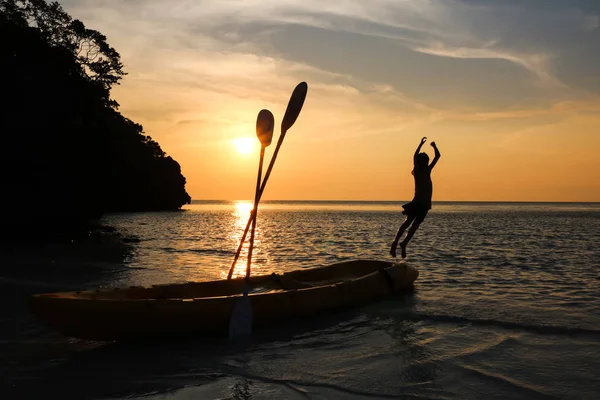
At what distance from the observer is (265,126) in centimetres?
914

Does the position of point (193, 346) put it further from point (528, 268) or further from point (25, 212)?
point (25, 212)

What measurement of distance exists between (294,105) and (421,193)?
3438 millimetres

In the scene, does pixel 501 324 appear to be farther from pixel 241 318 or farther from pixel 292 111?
pixel 292 111

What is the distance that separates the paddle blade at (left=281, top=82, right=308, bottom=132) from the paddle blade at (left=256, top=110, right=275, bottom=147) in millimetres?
265

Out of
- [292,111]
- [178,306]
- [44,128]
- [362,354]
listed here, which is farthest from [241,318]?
[44,128]

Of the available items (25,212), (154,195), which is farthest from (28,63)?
(154,195)

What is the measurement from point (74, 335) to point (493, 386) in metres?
6.07

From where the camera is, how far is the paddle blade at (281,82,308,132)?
30.4 ft

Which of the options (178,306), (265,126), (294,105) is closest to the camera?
(178,306)

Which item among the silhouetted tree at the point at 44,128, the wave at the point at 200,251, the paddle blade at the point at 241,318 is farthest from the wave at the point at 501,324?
the silhouetted tree at the point at 44,128

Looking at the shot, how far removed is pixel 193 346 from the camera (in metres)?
7.66

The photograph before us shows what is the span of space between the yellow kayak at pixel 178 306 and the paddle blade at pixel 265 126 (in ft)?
9.83

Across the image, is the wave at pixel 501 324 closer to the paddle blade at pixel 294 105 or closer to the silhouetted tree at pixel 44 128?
the paddle blade at pixel 294 105

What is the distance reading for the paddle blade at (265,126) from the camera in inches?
360
